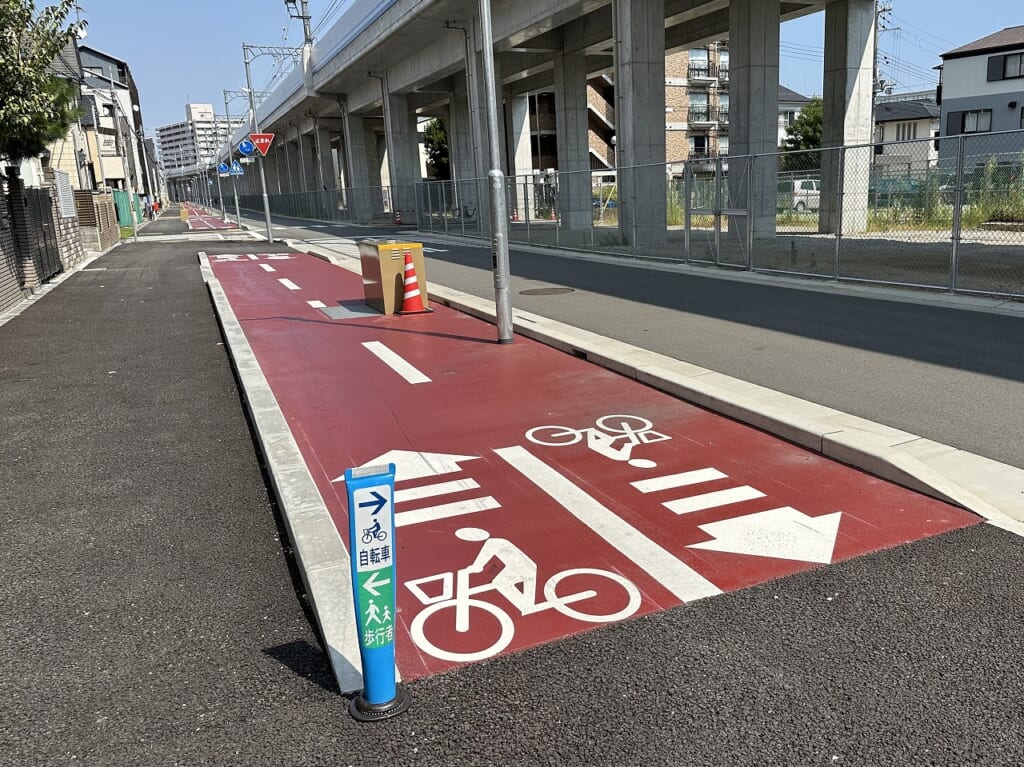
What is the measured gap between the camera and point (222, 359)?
10.2 metres

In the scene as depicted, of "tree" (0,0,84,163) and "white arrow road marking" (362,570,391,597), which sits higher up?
"tree" (0,0,84,163)

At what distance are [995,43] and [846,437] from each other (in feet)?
195

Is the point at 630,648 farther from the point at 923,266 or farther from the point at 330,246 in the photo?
the point at 330,246

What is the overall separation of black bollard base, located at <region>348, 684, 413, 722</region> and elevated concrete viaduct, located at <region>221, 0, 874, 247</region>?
42.1ft

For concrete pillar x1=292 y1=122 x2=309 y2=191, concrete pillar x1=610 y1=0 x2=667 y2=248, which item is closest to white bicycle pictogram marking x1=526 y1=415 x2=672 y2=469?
concrete pillar x1=610 y1=0 x2=667 y2=248

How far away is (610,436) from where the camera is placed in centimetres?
644

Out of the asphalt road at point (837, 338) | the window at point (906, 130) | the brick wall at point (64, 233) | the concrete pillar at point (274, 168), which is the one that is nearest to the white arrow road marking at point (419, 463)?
the asphalt road at point (837, 338)

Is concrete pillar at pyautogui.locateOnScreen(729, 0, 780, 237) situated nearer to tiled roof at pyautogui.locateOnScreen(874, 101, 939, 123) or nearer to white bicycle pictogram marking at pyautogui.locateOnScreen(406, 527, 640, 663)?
white bicycle pictogram marking at pyautogui.locateOnScreen(406, 527, 640, 663)

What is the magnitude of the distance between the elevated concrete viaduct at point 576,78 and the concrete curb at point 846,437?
7.30 metres

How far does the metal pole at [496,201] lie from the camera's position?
358 inches

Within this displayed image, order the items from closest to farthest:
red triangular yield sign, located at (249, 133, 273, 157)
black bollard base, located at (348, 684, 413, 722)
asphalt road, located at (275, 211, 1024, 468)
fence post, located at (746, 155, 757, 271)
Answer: black bollard base, located at (348, 684, 413, 722), asphalt road, located at (275, 211, 1024, 468), fence post, located at (746, 155, 757, 271), red triangular yield sign, located at (249, 133, 273, 157)

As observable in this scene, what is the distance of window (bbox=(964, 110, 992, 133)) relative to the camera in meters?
52.8

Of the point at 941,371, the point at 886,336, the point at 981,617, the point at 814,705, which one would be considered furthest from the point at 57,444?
the point at 886,336

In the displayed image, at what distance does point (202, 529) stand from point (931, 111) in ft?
253
